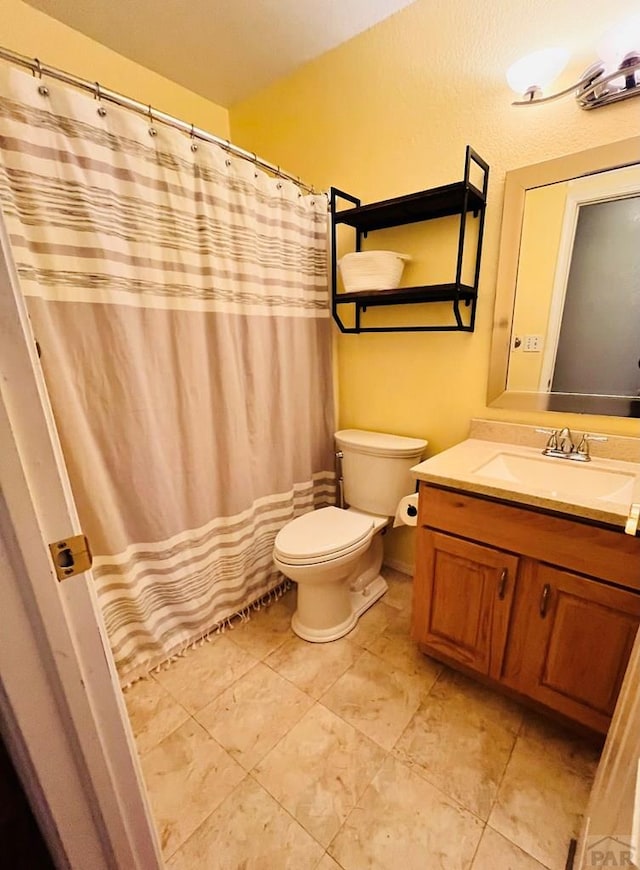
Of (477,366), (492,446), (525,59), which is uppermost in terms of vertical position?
(525,59)

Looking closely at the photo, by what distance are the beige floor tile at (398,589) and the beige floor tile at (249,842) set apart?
0.94m

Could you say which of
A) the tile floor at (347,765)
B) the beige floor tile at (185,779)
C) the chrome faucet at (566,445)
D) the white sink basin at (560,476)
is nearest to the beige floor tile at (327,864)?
the tile floor at (347,765)

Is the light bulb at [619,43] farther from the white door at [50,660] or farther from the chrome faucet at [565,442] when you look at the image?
the white door at [50,660]

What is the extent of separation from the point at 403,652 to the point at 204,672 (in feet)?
2.61

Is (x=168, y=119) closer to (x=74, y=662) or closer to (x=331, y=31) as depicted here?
(x=331, y=31)

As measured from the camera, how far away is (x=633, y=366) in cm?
125

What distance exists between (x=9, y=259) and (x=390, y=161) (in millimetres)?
1692

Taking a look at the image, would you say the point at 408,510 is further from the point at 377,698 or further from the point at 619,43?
the point at 619,43

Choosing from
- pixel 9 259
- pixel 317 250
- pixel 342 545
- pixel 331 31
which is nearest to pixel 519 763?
pixel 342 545

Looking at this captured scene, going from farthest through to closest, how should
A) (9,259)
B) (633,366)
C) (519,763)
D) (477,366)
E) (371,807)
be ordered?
(477,366), (633,366), (519,763), (371,807), (9,259)

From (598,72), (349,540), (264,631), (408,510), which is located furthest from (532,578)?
(598,72)

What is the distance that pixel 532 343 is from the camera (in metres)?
1.44

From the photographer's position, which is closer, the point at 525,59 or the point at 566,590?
the point at 566,590

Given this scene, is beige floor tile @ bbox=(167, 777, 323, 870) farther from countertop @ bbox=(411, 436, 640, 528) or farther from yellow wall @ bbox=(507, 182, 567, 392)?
yellow wall @ bbox=(507, 182, 567, 392)
